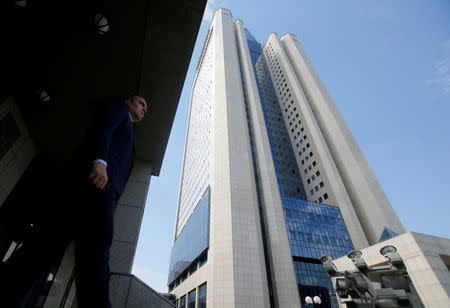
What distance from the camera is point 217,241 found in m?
30.8

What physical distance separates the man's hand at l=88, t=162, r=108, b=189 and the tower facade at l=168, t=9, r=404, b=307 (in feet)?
97.9

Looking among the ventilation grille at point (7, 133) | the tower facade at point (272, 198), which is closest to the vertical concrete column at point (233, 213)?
the tower facade at point (272, 198)

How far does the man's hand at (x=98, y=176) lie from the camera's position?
1.54 metres

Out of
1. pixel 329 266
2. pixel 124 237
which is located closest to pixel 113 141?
pixel 124 237

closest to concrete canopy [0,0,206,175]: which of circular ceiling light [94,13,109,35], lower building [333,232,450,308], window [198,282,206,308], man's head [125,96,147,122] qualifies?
circular ceiling light [94,13,109,35]

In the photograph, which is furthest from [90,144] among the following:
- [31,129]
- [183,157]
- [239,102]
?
[183,157]

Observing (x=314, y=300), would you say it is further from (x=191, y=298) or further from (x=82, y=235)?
(x=191, y=298)

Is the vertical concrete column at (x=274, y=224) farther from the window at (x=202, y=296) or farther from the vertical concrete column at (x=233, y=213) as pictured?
the window at (x=202, y=296)

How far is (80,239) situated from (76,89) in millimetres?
4183

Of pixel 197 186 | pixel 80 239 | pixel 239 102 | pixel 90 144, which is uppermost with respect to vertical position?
pixel 239 102

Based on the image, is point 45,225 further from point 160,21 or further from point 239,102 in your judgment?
point 239,102

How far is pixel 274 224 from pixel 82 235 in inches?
1419

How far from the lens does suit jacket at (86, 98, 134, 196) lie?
5.52ft

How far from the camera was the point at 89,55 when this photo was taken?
4.09 meters
